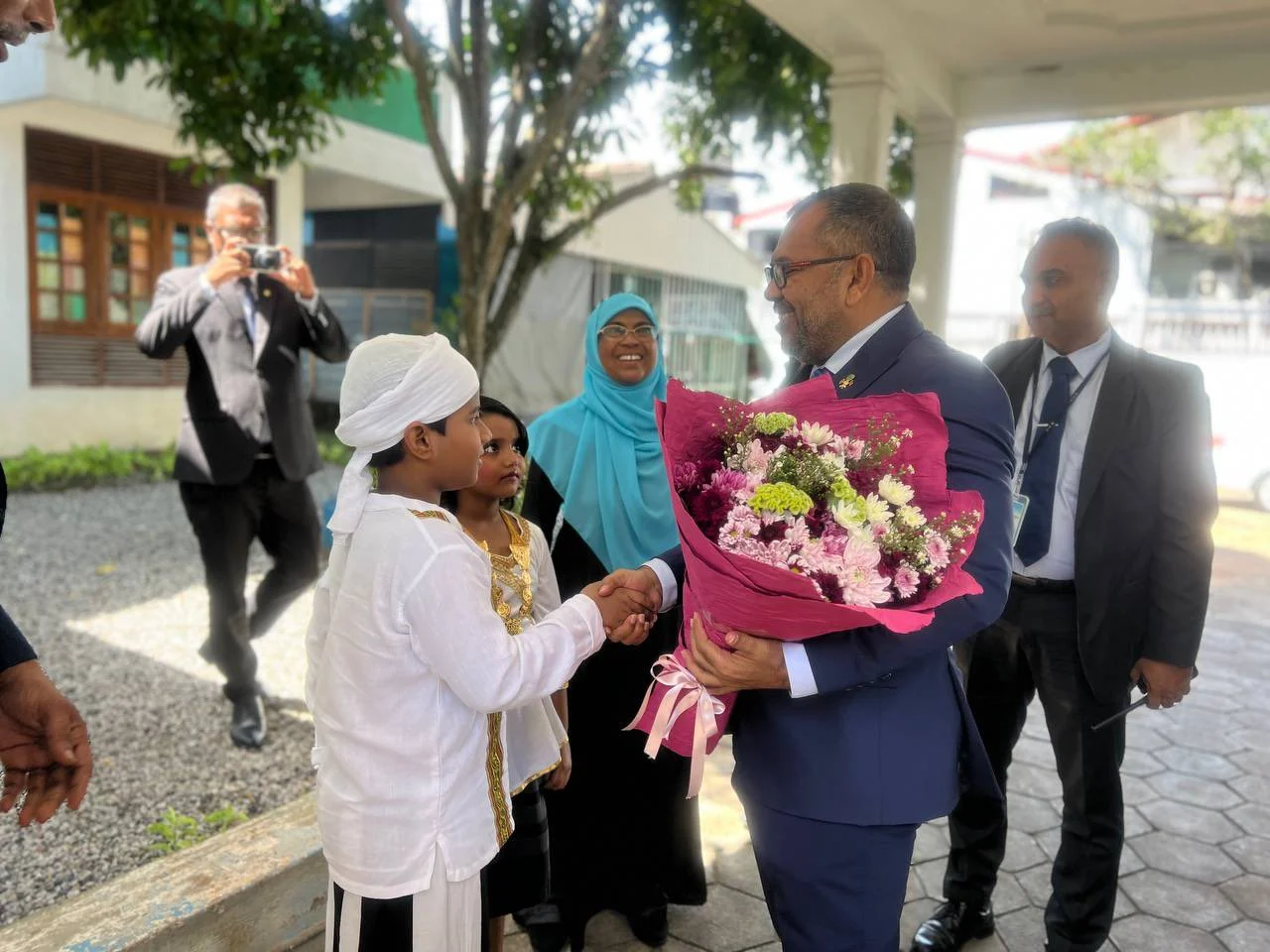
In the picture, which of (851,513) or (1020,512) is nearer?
(851,513)

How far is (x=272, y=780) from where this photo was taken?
3.69 m

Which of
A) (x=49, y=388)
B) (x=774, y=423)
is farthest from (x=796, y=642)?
(x=49, y=388)

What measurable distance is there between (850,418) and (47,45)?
9910mm

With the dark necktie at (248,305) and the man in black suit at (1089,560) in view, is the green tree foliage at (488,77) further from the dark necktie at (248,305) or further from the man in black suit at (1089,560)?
the man in black suit at (1089,560)

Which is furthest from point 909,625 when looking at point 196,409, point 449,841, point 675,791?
point 196,409

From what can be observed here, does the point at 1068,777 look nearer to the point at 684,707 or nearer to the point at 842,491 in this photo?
the point at 684,707

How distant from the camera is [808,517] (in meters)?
1.59

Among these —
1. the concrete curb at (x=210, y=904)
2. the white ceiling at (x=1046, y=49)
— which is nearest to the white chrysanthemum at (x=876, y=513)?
the concrete curb at (x=210, y=904)

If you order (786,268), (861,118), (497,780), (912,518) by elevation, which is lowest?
(497,780)

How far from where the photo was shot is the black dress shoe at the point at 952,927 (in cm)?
279

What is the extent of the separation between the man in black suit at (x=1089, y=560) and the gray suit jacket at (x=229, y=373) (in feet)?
8.66

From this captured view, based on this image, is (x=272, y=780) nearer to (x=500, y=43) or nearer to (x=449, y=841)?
(x=449, y=841)

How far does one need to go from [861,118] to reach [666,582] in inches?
154

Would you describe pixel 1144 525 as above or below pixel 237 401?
below
